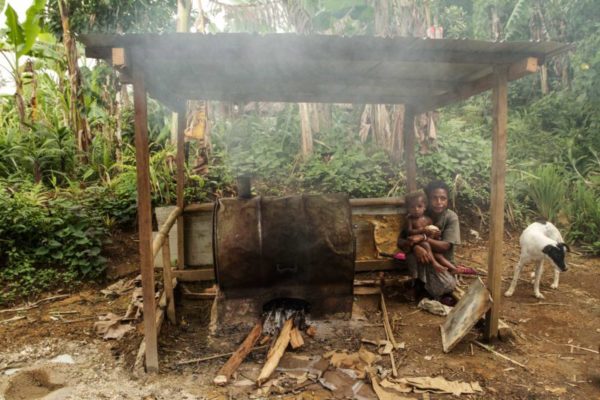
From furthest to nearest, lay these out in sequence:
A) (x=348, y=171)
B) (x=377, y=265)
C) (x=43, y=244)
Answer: (x=348, y=171)
(x=43, y=244)
(x=377, y=265)

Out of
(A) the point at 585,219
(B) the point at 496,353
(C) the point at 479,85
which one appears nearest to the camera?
(B) the point at 496,353

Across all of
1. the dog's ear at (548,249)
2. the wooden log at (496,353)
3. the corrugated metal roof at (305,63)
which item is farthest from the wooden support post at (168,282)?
the dog's ear at (548,249)

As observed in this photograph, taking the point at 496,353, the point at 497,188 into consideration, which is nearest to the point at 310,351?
the point at 496,353

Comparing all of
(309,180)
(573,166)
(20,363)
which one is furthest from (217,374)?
(573,166)

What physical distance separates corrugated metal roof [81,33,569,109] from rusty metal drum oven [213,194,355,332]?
123 centimetres

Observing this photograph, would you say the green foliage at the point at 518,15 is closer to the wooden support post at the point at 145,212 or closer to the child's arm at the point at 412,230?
the child's arm at the point at 412,230

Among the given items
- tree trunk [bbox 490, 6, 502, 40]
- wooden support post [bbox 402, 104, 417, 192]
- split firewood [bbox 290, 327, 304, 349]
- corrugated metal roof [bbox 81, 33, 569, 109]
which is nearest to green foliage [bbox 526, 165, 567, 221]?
wooden support post [bbox 402, 104, 417, 192]

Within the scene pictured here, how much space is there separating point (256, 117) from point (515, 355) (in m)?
7.60

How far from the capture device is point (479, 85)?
3.95m

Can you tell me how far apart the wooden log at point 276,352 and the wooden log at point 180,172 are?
2.05 meters

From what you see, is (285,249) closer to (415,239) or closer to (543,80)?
(415,239)

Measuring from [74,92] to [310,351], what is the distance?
6028 millimetres

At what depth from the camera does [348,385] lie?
3.13m

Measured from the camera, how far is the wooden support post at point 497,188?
→ 352 cm
